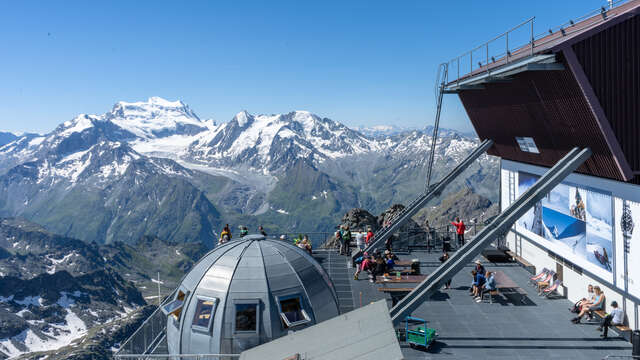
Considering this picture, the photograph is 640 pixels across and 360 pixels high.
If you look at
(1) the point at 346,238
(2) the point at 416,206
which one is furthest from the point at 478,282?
(1) the point at 346,238

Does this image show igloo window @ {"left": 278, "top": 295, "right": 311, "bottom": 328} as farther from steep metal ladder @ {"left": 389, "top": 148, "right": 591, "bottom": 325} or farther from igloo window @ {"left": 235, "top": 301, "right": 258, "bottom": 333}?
steep metal ladder @ {"left": 389, "top": 148, "right": 591, "bottom": 325}

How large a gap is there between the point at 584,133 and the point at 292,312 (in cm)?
1374

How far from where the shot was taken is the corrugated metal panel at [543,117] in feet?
55.8

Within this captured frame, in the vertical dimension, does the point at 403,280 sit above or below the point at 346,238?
below

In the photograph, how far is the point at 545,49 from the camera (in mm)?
15758

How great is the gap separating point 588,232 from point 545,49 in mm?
9595

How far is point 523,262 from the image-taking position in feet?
90.0

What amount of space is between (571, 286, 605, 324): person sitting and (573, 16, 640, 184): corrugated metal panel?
6.33m

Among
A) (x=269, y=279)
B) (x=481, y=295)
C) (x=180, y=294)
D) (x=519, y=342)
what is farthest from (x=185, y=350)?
(x=481, y=295)

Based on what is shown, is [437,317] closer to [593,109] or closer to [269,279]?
[269,279]

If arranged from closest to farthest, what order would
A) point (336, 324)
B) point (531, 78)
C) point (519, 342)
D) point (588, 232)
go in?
point (336, 324)
point (519, 342)
point (531, 78)
point (588, 232)

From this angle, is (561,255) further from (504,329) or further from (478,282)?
(504,329)

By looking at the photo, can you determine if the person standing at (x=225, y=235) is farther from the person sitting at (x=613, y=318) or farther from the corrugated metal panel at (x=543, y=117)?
the person sitting at (x=613, y=318)

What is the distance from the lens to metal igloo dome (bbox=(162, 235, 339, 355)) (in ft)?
45.9
